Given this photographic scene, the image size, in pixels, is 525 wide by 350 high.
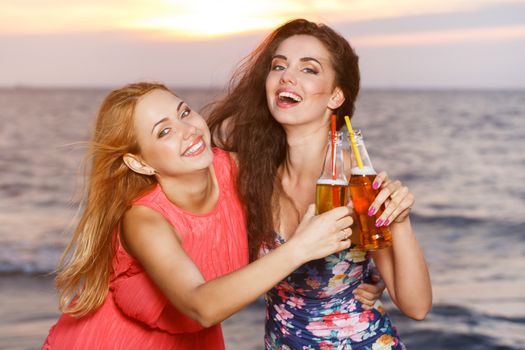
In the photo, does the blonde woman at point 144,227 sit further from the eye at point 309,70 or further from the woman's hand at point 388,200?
the woman's hand at point 388,200

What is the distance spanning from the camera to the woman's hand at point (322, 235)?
8.36 feet

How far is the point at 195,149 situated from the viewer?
3.06m

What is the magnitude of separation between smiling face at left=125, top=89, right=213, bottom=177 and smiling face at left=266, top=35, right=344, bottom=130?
16.5 inches

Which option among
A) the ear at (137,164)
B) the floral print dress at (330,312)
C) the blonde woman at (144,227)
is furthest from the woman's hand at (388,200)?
the ear at (137,164)

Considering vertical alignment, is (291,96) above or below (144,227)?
above

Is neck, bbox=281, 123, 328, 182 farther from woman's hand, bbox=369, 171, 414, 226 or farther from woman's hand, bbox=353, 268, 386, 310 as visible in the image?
woman's hand, bbox=369, 171, 414, 226

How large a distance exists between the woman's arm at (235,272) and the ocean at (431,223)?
0.78 metres

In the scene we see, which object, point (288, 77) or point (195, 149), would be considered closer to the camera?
point (195, 149)

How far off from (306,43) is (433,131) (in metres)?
18.8

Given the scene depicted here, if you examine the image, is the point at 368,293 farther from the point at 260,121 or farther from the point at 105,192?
the point at 105,192

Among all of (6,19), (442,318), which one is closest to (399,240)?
(442,318)

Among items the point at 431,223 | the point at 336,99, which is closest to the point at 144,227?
the point at 336,99

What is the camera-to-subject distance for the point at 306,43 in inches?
136

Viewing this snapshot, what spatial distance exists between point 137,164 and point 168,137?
0.19 metres
